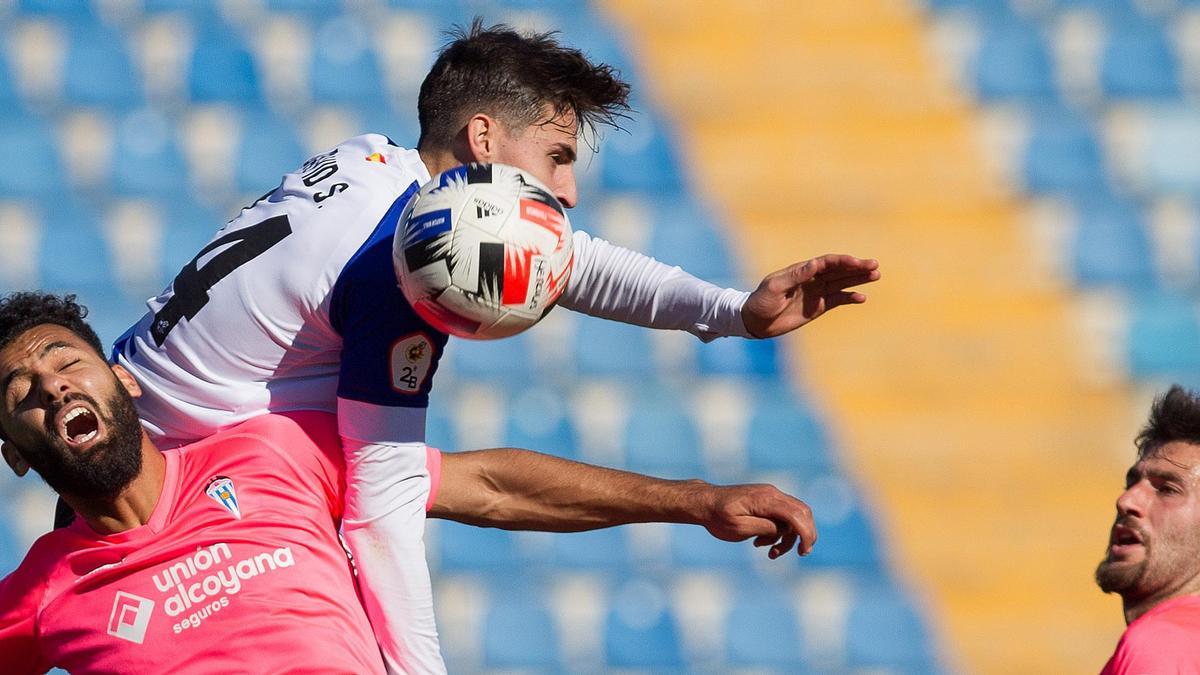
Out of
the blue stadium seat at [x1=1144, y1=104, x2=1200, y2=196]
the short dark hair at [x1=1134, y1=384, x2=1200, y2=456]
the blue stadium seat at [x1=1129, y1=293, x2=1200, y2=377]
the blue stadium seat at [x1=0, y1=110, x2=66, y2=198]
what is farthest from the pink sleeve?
the blue stadium seat at [x1=1144, y1=104, x2=1200, y2=196]

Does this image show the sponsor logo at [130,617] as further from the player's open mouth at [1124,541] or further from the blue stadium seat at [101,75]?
the blue stadium seat at [101,75]

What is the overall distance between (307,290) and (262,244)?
0.18 metres

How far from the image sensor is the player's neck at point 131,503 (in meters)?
3.47

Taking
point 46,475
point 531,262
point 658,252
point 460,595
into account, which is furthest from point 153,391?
point 658,252

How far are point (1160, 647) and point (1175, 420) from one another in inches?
32.0

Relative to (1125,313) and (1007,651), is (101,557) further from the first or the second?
(1125,313)

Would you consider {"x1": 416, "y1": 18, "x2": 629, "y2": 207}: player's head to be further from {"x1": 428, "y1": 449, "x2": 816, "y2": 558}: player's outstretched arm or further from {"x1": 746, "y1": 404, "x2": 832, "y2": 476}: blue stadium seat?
{"x1": 746, "y1": 404, "x2": 832, "y2": 476}: blue stadium seat

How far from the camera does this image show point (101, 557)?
11.5 feet

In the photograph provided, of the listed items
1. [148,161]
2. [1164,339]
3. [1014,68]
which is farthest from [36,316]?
[1014,68]

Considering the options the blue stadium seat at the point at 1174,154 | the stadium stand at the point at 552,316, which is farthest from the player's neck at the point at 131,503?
the blue stadium seat at the point at 1174,154

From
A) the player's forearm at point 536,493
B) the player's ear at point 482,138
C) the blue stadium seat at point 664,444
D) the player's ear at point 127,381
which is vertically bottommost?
the player's forearm at point 536,493

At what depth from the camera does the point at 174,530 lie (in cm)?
354

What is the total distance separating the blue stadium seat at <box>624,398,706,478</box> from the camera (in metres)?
7.31

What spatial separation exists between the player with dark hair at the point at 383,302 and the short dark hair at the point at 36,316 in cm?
19
